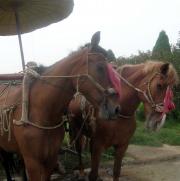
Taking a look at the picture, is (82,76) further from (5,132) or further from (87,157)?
(87,157)

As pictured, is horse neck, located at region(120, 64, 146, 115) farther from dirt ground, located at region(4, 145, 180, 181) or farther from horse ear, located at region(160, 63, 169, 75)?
dirt ground, located at region(4, 145, 180, 181)

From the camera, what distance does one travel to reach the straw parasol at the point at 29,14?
4684 mm

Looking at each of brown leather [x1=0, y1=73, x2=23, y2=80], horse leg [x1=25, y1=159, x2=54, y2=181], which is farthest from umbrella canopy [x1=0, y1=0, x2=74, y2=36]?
horse leg [x1=25, y1=159, x2=54, y2=181]

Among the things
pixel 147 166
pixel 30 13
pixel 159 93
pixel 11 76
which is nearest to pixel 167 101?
pixel 159 93

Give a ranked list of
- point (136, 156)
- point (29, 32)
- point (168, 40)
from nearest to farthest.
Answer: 1. point (29, 32)
2. point (136, 156)
3. point (168, 40)

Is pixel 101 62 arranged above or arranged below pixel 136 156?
above

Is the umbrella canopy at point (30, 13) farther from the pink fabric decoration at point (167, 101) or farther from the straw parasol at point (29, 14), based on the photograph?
the pink fabric decoration at point (167, 101)

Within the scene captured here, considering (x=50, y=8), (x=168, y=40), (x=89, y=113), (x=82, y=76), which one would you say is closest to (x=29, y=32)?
(x=50, y=8)

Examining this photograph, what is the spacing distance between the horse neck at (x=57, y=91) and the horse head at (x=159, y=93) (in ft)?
4.79

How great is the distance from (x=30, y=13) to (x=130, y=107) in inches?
69.8

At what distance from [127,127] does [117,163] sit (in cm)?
51

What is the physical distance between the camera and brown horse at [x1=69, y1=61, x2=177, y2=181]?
482cm

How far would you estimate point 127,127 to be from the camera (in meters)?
5.09

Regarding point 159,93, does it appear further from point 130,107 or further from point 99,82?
point 99,82
